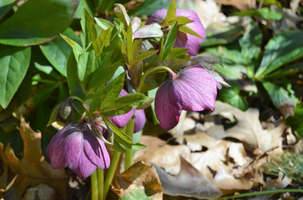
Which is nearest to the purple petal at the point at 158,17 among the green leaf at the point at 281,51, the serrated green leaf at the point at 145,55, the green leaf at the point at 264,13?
the serrated green leaf at the point at 145,55

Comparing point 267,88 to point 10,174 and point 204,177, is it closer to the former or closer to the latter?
point 204,177

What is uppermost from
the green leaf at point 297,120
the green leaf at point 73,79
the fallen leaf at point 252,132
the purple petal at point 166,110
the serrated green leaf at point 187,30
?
the serrated green leaf at point 187,30

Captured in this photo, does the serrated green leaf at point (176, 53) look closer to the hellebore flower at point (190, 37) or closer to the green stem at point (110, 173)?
the hellebore flower at point (190, 37)

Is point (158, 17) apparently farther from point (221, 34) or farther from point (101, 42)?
point (221, 34)

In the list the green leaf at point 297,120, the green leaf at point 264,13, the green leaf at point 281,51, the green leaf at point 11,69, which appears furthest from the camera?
the green leaf at point 264,13

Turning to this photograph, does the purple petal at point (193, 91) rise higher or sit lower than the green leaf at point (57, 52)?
higher

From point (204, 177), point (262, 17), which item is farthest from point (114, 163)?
point (262, 17)

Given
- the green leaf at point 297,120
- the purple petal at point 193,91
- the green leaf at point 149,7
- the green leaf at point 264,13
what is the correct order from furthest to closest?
1. the green leaf at point 264,13
2. the green leaf at point 297,120
3. the green leaf at point 149,7
4. the purple petal at point 193,91

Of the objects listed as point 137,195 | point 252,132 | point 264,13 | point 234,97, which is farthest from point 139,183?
point 264,13
